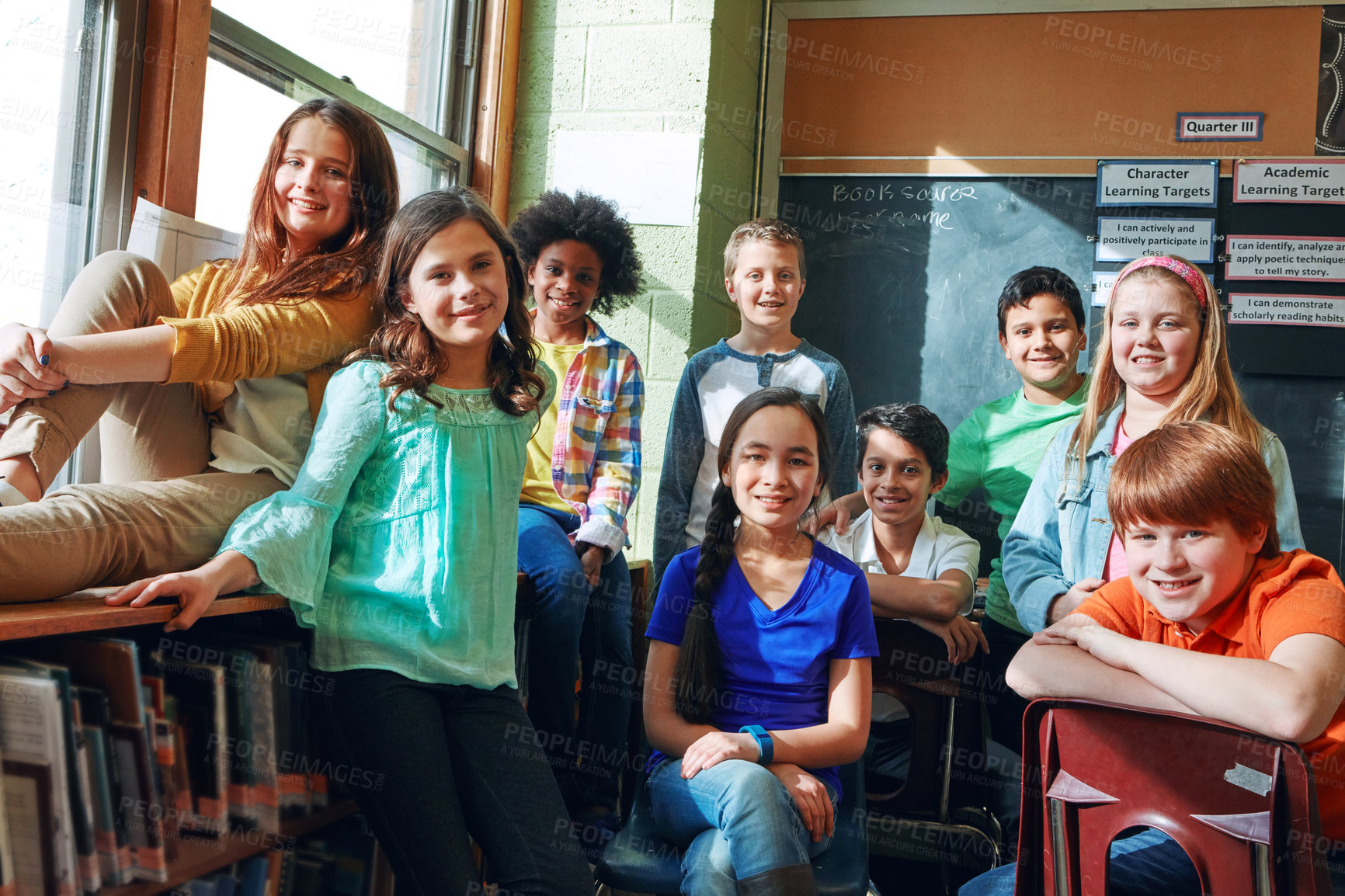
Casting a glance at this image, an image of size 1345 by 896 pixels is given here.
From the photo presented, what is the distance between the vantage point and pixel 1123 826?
1.06 meters

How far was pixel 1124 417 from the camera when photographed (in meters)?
1.92

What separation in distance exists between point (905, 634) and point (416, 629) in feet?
2.91

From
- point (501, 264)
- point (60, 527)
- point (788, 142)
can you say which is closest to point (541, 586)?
point (501, 264)

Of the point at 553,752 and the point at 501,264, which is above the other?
the point at 501,264

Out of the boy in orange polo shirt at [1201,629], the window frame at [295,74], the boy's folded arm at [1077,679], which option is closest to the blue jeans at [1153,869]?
the boy in orange polo shirt at [1201,629]

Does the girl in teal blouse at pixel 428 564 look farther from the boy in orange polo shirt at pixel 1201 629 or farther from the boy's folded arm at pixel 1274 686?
the boy's folded arm at pixel 1274 686

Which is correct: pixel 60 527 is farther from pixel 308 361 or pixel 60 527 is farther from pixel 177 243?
pixel 177 243

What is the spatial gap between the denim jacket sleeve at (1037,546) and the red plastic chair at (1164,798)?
0.69m

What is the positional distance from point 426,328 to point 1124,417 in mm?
1329

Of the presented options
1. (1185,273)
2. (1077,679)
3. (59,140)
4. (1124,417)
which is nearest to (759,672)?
(1077,679)

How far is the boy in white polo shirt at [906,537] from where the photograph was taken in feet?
6.47

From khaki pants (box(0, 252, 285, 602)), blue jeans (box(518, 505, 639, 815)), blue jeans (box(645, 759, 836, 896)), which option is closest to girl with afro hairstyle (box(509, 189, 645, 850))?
blue jeans (box(518, 505, 639, 815))

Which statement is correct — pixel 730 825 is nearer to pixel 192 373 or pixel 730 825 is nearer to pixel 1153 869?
pixel 1153 869

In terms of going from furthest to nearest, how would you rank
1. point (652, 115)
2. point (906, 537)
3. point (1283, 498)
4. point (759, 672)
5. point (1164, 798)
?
1. point (652, 115)
2. point (906, 537)
3. point (1283, 498)
4. point (759, 672)
5. point (1164, 798)
